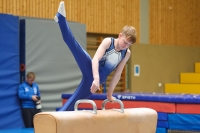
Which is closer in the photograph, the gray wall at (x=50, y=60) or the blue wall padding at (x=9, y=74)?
the blue wall padding at (x=9, y=74)

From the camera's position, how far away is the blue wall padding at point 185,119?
23.7 ft

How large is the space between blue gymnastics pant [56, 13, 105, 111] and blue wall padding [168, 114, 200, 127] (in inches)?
115

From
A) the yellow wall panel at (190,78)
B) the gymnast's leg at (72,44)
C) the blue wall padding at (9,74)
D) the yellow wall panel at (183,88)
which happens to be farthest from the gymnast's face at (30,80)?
the yellow wall panel at (190,78)

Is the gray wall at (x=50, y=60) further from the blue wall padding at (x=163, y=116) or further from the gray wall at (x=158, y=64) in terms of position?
the blue wall padding at (x=163, y=116)

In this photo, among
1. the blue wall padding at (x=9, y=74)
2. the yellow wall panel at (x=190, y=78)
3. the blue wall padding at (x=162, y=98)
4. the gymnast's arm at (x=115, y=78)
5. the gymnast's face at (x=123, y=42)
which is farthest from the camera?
the yellow wall panel at (x=190, y=78)

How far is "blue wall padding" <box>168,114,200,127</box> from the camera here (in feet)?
23.7

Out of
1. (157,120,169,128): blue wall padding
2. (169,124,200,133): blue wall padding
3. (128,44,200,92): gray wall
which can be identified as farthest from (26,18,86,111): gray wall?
(169,124,200,133): blue wall padding

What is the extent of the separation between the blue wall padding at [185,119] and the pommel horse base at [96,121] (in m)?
2.27

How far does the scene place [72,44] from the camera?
185 inches

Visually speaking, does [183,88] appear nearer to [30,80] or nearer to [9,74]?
[30,80]

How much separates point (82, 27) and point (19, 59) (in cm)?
238

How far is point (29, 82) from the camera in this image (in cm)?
970

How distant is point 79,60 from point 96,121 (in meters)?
0.83

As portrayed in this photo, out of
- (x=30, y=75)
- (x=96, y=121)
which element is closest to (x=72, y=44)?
(x=96, y=121)
